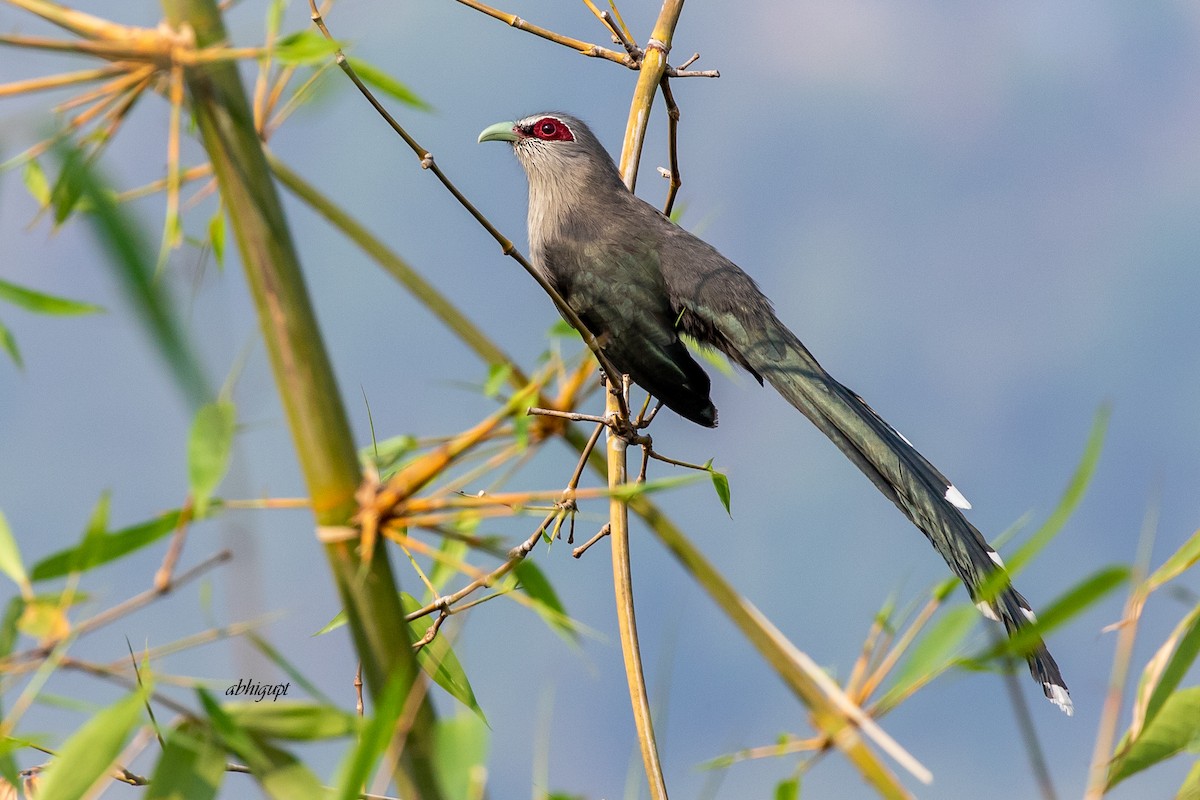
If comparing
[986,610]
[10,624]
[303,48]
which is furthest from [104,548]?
[986,610]

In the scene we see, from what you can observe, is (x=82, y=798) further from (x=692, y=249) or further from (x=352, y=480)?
(x=692, y=249)

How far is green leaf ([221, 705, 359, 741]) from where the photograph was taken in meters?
0.95

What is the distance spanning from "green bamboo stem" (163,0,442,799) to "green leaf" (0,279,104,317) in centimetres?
39

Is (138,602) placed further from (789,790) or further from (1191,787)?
(1191,787)

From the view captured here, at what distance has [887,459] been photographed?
2.54m

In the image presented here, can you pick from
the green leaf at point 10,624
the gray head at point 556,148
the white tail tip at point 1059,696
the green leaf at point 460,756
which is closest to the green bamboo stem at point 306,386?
the green leaf at point 460,756

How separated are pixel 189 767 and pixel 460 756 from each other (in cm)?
28

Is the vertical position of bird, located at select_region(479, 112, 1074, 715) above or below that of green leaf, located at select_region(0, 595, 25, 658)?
above

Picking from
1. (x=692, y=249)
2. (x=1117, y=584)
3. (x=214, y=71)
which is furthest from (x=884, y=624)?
(x=692, y=249)

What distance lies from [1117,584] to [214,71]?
821 millimetres

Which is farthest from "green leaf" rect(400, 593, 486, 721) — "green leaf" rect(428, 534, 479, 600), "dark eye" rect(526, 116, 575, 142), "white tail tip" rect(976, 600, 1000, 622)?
"dark eye" rect(526, 116, 575, 142)

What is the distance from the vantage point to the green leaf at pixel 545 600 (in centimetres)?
100

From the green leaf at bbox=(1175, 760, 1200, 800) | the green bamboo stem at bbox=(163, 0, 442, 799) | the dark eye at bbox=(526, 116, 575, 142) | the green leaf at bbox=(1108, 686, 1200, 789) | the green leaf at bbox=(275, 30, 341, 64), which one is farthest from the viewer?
the dark eye at bbox=(526, 116, 575, 142)

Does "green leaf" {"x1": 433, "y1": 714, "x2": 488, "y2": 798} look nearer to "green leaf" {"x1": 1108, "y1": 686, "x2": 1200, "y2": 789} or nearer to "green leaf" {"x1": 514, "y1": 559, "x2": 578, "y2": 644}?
"green leaf" {"x1": 514, "y1": 559, "x2": 578, "y2": 644}
